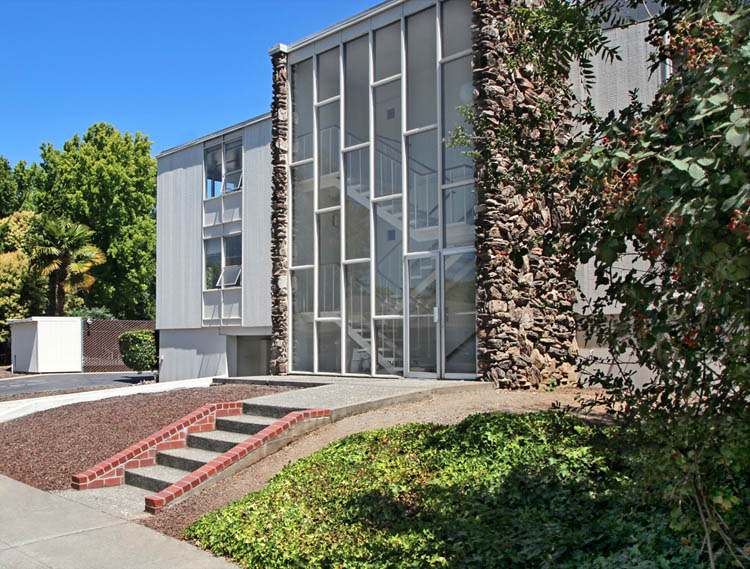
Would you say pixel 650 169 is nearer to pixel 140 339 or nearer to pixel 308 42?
pixel 308 42

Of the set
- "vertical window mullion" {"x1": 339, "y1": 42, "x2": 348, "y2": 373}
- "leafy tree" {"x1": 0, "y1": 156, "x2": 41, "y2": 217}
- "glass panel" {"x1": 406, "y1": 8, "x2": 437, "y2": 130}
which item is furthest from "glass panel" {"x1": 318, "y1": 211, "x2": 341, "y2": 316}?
"leafy tree" {"x1": 0, "y1": 156, "x2": 41, "y2": 217}

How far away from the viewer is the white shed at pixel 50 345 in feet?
103

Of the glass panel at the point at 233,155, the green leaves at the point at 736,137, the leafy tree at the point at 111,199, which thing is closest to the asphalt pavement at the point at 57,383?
the glass panel at the point at 233,155

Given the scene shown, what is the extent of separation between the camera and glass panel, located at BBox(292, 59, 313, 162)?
50.3ft

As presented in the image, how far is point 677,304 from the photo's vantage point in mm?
2842

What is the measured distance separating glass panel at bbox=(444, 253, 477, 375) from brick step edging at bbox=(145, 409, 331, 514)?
4.06m

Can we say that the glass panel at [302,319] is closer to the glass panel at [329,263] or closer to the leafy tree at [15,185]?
the glass panel at [329,263]

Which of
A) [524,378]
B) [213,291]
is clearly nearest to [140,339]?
[213,291]

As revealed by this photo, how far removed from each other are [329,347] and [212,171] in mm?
9723

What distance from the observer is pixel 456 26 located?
1263cm

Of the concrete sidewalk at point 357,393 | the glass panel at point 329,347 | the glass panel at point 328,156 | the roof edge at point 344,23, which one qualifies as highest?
the roof edge at point 344,23

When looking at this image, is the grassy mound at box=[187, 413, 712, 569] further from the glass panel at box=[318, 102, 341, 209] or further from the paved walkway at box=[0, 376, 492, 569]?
the glass panel at box=[318, 102, 341, 209]

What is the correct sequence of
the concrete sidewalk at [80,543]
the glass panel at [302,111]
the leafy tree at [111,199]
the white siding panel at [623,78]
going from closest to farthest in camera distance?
the concrete sidewalk at [80,543], the white siding panel at [623,78], the glass panel at [302,111], the leafy tree at [111,199]

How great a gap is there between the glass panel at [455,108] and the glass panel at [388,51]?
1375 millimetres
